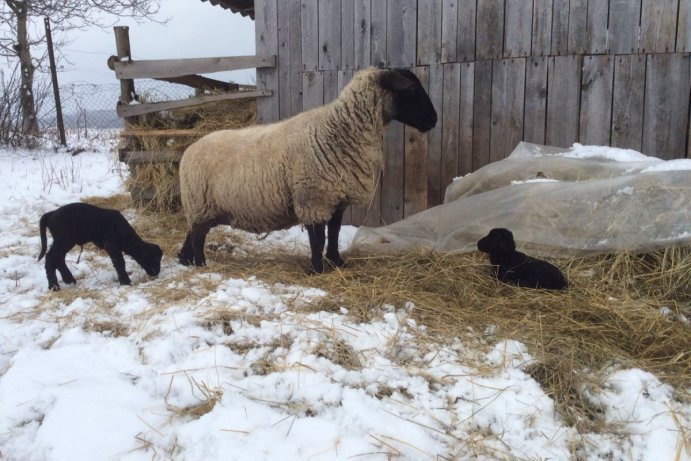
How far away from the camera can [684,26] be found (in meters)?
4.16

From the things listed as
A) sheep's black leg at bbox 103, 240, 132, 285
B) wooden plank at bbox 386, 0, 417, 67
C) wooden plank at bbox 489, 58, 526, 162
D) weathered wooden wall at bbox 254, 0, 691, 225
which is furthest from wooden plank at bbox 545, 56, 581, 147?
sheep's black leg at bbox 103, 240, 132, 285

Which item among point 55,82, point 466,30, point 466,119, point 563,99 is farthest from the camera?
point 55,82

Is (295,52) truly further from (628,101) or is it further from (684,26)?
(684,26)

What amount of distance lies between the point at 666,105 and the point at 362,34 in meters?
3.08

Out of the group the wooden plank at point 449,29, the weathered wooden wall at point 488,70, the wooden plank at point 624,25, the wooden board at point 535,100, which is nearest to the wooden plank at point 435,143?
the weathered wooden wall at point 488,70

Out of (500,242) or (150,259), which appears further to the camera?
(150,259)

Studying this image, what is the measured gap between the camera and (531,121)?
489cm

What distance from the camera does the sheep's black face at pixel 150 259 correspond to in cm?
423

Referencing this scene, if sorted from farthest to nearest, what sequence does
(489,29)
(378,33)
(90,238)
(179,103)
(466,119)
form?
(179,103) < (378,33) < (466,119) < (489,29) < (90,238)

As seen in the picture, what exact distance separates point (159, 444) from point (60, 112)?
12.3 meters

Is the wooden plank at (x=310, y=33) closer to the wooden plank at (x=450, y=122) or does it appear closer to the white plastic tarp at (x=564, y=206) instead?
the wooden plank at (x=450, y=122)

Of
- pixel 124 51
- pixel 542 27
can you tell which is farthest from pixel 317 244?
pixel 124 51

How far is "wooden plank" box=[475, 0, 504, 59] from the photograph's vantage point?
4.90m

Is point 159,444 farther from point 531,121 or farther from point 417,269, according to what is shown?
point 531,121
